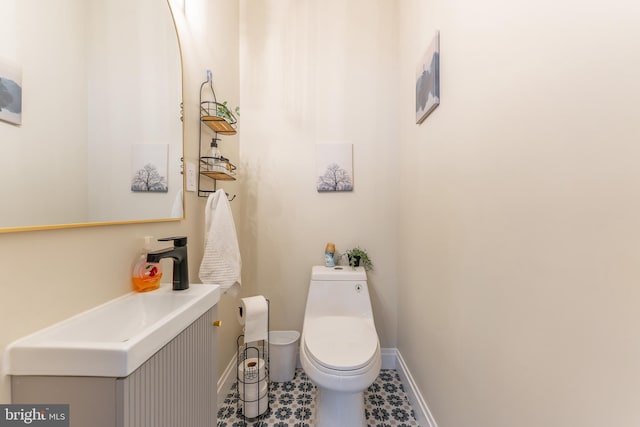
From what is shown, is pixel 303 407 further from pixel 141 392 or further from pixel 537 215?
pixel 537 215

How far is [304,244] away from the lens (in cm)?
191

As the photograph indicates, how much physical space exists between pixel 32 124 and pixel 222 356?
1.42 meters

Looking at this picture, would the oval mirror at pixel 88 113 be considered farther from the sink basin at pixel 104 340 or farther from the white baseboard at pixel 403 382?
the white baseboard at pixel 403 382

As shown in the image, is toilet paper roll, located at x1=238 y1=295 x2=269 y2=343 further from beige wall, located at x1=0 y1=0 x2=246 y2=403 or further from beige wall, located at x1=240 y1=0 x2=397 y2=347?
beige wall, located at x1=240 y1=0 x2=397 y2=347

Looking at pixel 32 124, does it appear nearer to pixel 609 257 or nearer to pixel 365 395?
pixel 609 257

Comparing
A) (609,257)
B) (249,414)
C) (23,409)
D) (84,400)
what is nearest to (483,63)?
(609,257)

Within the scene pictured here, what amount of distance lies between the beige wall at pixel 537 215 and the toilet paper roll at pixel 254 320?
891 millimetres

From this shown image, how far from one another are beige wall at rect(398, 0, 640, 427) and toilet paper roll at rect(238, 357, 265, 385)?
0.90 m

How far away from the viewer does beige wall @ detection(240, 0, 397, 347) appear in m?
1.88

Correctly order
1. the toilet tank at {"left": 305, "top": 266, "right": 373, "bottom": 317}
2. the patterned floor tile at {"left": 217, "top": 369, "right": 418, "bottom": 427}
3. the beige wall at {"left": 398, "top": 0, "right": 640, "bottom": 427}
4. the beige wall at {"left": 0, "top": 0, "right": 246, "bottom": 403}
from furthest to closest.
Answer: the toilet tank at {"left": 305, "top": 266, "right": 373, "bottom": 317}, the patterned floor tile at {"left": 217, "top": 369, "right": 418, "bottom": 427}, the beige wall at {"left": 0, "top": 0, "right": 246, "bottom": 403}, the beige wall at {"left": 398, "top": 0, "right": 640, "bottom": 427}

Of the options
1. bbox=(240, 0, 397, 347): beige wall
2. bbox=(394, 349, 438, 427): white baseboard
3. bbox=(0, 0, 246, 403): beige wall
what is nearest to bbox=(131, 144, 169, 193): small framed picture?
bbox=(0, 0, 246, 403): beige wall

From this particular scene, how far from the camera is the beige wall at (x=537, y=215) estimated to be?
461mm

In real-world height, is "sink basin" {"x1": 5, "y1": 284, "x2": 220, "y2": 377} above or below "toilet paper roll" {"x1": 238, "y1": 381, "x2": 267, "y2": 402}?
above

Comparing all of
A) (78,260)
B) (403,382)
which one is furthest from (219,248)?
(403,382)
